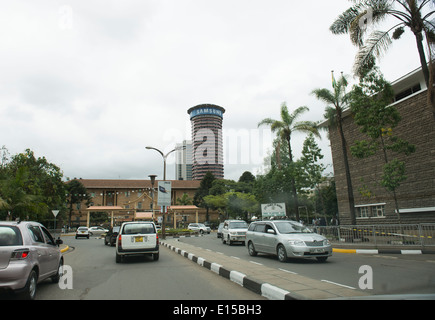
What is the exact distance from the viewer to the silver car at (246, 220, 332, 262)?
436 inches

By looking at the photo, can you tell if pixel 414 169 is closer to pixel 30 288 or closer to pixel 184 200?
pixel 30 288

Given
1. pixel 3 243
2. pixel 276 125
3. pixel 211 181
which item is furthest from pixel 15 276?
pixel 211 181

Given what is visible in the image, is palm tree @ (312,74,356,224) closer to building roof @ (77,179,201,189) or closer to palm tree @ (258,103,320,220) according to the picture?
palm tree @ (258,103,320,220)

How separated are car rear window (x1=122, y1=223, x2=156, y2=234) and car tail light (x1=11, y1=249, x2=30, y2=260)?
21.6ft

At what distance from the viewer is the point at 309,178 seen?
981 inches

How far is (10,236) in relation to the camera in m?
6.13

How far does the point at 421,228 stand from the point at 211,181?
5986 cm

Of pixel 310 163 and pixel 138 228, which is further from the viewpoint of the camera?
pixel 310 163

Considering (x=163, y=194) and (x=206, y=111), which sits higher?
(x=206, y=111)

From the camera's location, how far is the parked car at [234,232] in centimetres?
2059

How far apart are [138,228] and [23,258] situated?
22.7 ft

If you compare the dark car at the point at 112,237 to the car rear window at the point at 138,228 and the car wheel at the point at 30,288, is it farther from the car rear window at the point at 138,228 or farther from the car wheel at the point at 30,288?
the car wheel at the point at 30,288
